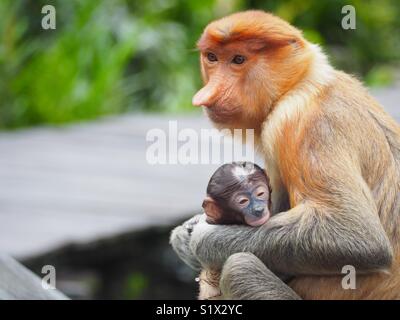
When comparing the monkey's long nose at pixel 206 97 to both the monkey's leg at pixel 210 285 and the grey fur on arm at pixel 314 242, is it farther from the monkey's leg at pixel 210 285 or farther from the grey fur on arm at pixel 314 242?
the monkey's leg at pixel 210 285

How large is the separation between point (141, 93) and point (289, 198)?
10949mm

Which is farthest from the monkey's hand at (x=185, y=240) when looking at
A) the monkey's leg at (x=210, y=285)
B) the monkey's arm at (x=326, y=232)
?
the monkey's arm at (x=326, y=232)

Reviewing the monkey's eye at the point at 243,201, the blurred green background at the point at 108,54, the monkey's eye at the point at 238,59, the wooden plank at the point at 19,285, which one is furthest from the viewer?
the blurred green background at the point at 108,54

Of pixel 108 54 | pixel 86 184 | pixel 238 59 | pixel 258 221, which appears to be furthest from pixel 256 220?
pixel 108 54

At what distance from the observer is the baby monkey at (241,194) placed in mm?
3594

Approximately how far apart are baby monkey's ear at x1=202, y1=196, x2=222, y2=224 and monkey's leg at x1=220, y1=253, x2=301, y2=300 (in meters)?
0.19

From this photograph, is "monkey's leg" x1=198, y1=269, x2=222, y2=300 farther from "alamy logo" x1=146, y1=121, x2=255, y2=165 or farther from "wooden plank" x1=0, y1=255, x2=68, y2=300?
"alamy logo" x1=146, y1=121, x2=255, y2=165

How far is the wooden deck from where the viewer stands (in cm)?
768

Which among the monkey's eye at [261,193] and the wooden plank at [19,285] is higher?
the monkey's eye at [261,193]

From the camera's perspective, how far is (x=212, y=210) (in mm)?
3789

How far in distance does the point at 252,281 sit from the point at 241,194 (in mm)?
368

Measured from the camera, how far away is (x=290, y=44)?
372 cm

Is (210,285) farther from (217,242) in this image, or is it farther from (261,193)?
(261,193)
